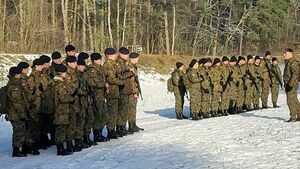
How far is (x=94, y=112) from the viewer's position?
1203 centimetres

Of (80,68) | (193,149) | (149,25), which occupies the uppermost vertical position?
(149,25)

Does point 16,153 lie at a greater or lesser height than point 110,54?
lesser

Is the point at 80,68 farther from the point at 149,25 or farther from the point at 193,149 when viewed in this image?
the point at 149,25

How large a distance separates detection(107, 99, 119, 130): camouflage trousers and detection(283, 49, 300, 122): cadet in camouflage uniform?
4.81 metres

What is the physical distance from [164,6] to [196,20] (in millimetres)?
10960

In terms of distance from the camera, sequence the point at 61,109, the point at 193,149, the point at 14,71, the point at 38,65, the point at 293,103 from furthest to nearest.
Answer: the point at 293,103
the point at 38,65
the point at 14,71
the point at 61,109
the point at 193,149

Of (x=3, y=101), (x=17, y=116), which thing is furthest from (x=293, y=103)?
(x=3, y=101)

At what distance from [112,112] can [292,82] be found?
16.4ft

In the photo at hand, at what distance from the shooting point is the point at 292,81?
44.6 feet

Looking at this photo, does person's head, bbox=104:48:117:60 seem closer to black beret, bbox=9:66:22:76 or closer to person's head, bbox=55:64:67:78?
person's head, bbox=55:64:67:78

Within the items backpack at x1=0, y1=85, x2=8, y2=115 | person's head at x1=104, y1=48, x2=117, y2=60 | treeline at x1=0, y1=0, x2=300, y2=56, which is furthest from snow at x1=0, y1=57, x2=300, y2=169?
treeline at x1=0, y1=0, x2=300, y2=56

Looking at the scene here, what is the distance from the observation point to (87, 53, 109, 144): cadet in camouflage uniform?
→ 1208 centimetres

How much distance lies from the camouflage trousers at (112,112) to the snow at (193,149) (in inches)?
20.0

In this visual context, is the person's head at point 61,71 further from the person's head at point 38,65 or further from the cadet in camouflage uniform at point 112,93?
the cadet in camouflage uniform at point 112,93
